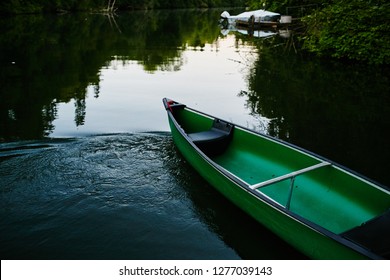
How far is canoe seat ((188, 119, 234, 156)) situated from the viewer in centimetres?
758

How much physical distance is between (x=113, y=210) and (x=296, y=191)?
10.4 ft

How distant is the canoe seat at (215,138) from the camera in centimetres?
758

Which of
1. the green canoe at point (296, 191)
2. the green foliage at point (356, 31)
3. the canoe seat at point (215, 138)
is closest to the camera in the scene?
the green canoe at point (296, 191)

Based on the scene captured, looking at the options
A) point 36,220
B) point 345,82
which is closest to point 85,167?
point 36,220

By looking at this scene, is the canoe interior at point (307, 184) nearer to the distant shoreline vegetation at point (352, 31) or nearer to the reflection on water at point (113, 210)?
the reflection on water at point (113, 210)

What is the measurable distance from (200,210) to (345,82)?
12136 mm

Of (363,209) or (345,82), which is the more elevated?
(345,82)

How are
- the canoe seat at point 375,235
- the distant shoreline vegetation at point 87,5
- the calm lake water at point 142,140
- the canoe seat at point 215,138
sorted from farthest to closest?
1. the distant shoreline vegetation at point 87,5
2. the canoe seat at point 215,138
3. the calm lake water at point 142,140
4. the canoe seat at point 375,235

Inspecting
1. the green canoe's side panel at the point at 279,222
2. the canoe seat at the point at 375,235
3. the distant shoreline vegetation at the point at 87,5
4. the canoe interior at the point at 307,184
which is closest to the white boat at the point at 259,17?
the distant shoreline vegetation at the point at 87,5

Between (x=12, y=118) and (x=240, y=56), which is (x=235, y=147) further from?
(x=240, y=56)

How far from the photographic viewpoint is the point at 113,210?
627cm

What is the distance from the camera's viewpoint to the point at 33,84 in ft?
47.5

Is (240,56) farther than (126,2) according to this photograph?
No

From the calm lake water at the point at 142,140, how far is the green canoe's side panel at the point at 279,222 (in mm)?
480
